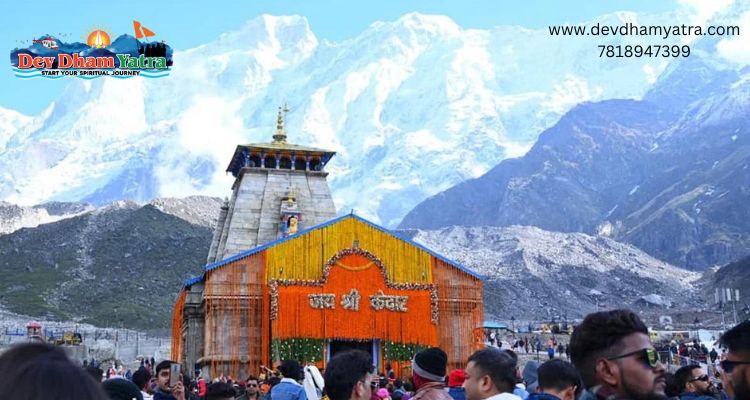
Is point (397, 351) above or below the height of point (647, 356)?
above

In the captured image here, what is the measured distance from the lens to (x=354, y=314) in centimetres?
2823

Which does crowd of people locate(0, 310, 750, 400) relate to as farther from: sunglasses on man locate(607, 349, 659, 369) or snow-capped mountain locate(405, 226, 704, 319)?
snow-capped mountain locate(405, 226, 704, 319)

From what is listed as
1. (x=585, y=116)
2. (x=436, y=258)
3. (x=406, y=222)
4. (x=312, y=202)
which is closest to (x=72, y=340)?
(x=312, y=202)

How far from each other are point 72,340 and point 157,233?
49.6 meters

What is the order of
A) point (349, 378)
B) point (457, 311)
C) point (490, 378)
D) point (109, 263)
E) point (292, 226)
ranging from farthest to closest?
point (109, 263)
point (292, 226)
point (457, 311)
point (349, 378)
point (490, 378)

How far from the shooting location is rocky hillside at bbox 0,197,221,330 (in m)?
75.9

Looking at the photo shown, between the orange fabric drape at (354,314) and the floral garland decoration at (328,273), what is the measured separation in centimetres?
10

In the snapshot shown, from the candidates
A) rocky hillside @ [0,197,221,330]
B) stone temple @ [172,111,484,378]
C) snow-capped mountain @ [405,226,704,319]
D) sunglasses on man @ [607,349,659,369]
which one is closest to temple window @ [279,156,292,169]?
stone temple @ [172,111,484,378]

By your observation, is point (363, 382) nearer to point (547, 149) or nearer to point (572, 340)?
point (572, 340)

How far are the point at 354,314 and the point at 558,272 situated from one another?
71.2m

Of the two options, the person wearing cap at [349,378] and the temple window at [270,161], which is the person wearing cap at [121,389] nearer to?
the person wearing cap at [349,378]

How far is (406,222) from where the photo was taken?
174625 mm

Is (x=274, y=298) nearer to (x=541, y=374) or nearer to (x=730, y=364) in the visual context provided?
(x=541, y=374)

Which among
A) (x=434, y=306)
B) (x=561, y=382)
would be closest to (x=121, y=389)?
(x=561, y=382)
